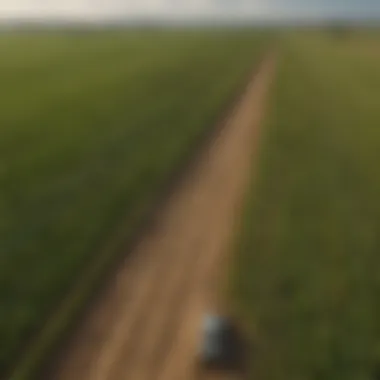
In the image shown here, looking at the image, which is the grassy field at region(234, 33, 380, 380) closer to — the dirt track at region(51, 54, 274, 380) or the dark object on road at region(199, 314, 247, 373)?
the dark object on road at region(199, 314, 247, 373)

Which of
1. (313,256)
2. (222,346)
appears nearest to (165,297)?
(222,346)

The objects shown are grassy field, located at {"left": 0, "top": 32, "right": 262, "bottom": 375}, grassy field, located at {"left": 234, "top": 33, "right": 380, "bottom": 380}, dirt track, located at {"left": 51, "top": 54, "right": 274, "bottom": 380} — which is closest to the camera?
dirt track, located at {"left": 51, "top": 54, "right": 274, "bottom": 380}

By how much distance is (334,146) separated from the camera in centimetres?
2983

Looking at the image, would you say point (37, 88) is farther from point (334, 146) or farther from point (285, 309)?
point (285, 309)

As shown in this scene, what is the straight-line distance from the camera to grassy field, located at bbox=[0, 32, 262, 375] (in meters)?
15.3

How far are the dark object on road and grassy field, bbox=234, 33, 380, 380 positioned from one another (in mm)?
346

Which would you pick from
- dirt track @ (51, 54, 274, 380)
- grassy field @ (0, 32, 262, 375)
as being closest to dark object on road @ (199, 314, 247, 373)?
dirt track @ (51, 54, 274, 380)

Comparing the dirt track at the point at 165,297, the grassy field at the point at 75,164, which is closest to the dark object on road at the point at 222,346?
the dirt track at the point at 165,297

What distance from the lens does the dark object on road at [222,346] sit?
489 inches

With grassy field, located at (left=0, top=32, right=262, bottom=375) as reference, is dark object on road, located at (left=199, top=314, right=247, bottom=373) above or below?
below

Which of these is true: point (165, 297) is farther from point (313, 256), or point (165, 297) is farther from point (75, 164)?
point (75, 164)

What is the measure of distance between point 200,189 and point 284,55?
61.6m

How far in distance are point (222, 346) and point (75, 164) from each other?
46.1 ft

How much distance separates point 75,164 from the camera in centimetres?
2498
